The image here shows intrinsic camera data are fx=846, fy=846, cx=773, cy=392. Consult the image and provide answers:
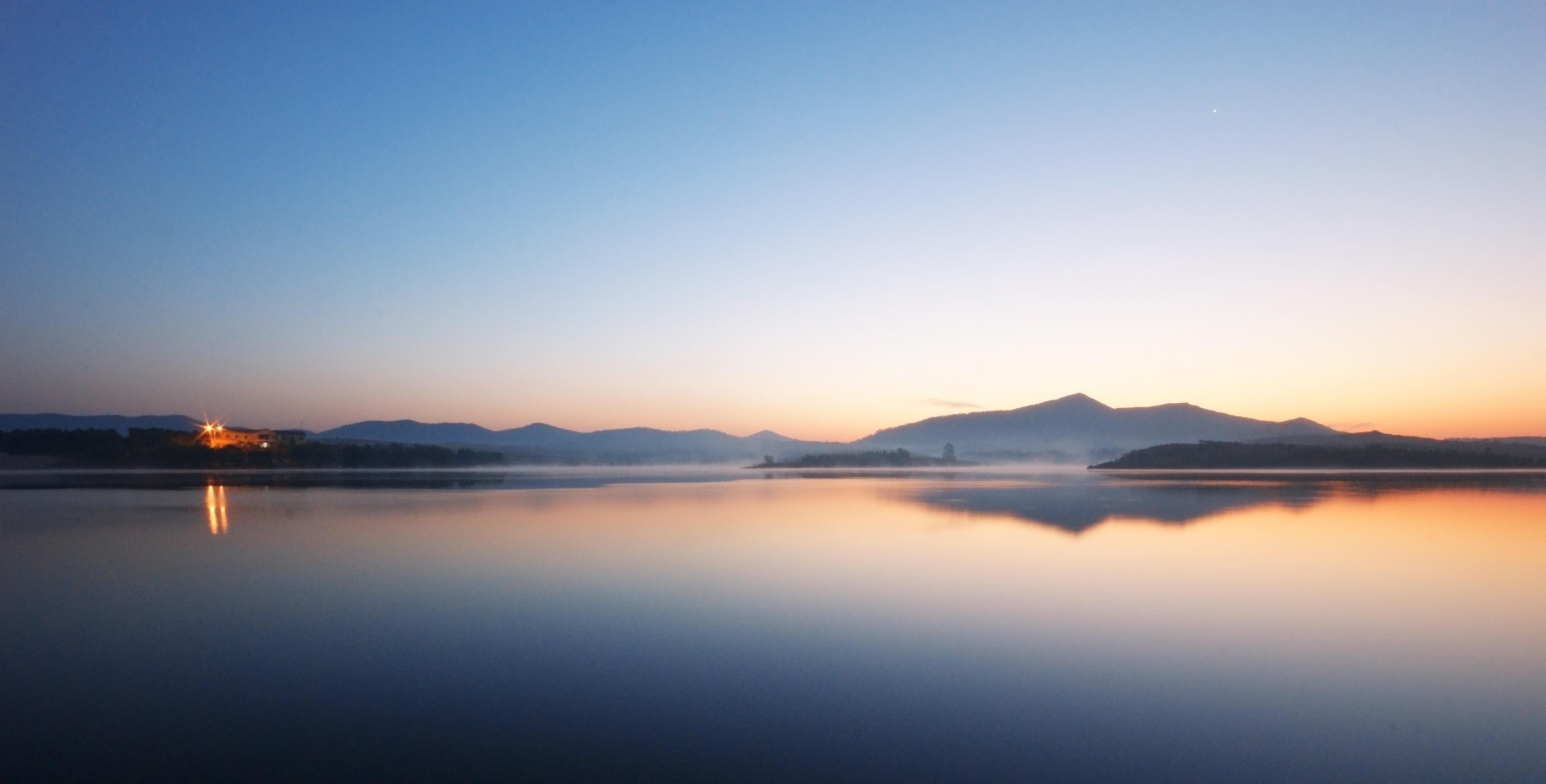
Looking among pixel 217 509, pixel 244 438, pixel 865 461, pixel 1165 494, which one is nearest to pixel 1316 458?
pixel 865 461

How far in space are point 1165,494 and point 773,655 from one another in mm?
24567

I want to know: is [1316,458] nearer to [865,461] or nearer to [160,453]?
[865,461]

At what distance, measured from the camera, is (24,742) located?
4.75 m

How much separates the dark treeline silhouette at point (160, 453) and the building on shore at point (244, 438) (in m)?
0.68

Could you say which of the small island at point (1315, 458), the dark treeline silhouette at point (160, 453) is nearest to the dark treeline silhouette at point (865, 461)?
the small island at point (1315, 458)

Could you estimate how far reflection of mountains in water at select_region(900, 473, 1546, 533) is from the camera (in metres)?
19.6

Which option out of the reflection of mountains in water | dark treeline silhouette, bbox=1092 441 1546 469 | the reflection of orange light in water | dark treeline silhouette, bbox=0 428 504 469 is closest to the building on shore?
dark treeline silhouette, bbox=0 428 504 469

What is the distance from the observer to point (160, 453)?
63688 millimetres

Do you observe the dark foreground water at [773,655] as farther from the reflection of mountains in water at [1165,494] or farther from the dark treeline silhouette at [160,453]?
the dark treeline silhouette at [160,453]

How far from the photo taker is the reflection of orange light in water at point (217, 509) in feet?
52.8

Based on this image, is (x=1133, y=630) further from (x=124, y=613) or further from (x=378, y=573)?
(x=124, y=613)

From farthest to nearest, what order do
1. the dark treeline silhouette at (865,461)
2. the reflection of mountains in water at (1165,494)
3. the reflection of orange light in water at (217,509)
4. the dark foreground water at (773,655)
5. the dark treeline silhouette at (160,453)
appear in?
1. the dark treeline silhouette at (865,461)
2. the dark treeline silhouette at (160,453)
3. the reflection of mountains in water at (1165,494)
4. the reflection of orange light in water at (217,509)
5. the dark foreground water at (773,655)

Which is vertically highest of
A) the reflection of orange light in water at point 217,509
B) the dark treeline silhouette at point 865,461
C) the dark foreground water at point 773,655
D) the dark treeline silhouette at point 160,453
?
the dark treeline silhouette at point 160,453

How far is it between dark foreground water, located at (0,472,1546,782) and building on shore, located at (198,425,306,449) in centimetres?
5866
